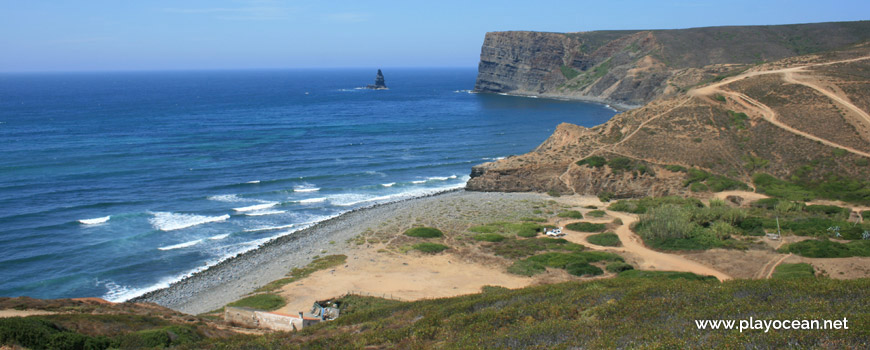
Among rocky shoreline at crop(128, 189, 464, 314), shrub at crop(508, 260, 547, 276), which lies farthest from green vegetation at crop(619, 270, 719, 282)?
rocky shoreline at crop(128, 189, 464, 314)

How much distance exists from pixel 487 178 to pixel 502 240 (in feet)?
64.1

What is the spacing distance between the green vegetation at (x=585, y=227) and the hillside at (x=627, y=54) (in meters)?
73.6

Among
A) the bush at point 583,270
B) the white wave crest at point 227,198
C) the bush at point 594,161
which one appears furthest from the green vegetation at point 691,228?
the white wave crest at point 227,198

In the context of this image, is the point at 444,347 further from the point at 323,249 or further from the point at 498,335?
the point at 323,249

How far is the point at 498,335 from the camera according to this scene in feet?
51.2

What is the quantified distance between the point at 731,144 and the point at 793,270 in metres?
27.6

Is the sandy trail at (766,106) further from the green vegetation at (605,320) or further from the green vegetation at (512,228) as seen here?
the green vegetation at (605,320)

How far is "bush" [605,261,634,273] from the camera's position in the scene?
30972 mm

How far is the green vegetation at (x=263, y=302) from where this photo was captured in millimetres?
27344

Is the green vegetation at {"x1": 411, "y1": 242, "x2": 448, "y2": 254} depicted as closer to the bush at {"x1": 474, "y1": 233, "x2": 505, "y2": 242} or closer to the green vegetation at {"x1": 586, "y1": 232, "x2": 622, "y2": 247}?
the bush at {"x1": 474, "y1": 233, "x2": 505, "y2": 242}

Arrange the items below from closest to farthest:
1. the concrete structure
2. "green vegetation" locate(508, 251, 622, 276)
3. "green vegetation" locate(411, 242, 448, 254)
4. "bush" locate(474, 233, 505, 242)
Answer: the concrete structure, "green vegetation" locate(508, 251, 622, 276), "green vegetation" locate(411, 242, 448, 254), "bush" locate(474, 233, 505, 242)

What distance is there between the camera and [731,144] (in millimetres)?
52406

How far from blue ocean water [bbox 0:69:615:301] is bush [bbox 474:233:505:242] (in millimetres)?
15586

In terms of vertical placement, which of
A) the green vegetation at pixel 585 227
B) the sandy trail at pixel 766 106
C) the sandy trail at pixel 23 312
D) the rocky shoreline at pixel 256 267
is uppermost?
the sandy trail at pixel 766 106
